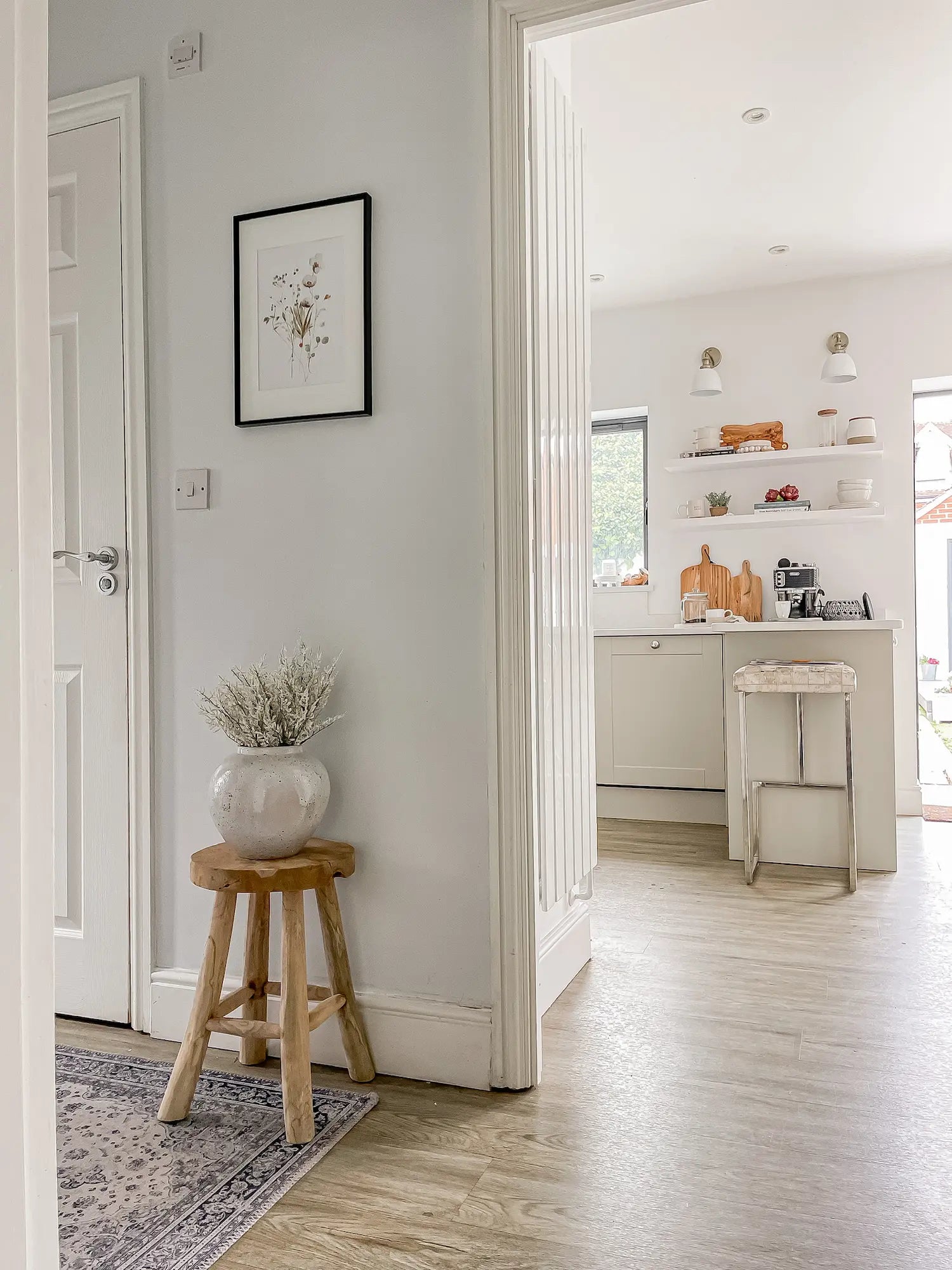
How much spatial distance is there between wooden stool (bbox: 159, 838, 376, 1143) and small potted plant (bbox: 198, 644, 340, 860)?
0.06 m

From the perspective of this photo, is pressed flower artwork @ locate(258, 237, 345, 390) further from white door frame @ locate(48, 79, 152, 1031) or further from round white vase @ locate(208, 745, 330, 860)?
round white vase @ locate(208, 745, 330, 860)

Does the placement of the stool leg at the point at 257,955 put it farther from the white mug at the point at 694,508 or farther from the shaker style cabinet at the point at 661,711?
the white mug at the point at 694,508

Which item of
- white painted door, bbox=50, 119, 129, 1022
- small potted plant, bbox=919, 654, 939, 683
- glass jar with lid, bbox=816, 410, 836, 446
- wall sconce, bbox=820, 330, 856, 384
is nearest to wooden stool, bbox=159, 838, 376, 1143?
white painted door, bbox=50, 119, 129, 1022

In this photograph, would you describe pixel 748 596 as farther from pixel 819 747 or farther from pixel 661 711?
pixel 819 747

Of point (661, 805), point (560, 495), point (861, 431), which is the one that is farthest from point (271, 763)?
point (861, 431)

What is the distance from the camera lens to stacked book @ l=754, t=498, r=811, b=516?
4.89 m

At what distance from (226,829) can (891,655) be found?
2.67 metres

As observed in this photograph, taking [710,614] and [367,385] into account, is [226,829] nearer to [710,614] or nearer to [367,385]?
[367,385]

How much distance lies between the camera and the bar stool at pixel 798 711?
3322 mm

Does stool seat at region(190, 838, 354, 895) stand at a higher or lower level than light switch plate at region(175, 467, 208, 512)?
lower

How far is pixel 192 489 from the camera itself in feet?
7.15

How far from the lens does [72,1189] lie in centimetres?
155

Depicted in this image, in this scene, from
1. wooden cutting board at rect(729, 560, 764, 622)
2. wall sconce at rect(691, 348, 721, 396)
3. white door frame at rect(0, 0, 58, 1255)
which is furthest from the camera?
wooden cutting board at rect(729, 560, 764, 622)

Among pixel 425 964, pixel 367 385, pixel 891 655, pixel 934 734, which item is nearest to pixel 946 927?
pixel 891 655
